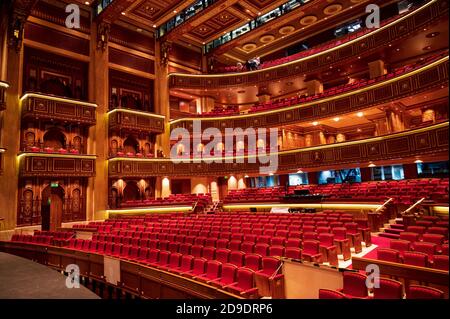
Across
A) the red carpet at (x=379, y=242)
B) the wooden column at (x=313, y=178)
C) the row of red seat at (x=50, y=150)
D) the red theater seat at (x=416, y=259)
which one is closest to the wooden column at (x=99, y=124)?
the row of red seat at (x=50, y=150)

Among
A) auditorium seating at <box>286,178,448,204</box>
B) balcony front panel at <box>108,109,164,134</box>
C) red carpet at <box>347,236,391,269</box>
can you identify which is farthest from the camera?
balcony front panel at <box>108,109,164,134</box>

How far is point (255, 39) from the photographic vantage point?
54.2ft

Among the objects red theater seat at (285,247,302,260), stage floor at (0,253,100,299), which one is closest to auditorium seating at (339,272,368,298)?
red theater seat at (285,247,302,260)

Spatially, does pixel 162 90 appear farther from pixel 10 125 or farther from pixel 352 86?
pixel 352 86

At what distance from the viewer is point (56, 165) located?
34.8ft

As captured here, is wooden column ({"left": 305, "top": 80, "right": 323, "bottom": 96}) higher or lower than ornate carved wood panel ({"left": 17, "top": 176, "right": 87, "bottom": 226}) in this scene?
higher

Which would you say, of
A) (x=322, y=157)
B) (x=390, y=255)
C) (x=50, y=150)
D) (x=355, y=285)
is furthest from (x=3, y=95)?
(x=390, y=255)

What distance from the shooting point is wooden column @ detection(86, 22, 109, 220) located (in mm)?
12078

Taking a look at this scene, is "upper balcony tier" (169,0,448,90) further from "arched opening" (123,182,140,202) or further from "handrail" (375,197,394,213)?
"handrail" (375,197,394,213)

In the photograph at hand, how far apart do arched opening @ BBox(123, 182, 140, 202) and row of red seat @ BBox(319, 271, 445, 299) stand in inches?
459

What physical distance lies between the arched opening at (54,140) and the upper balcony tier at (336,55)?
226 inches

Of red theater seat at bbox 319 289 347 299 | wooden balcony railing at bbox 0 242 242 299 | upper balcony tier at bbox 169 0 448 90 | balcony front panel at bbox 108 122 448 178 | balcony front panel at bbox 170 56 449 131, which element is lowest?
wooden balcony railing at bbox 0 242 242 299
